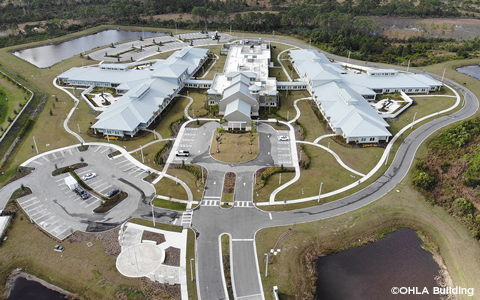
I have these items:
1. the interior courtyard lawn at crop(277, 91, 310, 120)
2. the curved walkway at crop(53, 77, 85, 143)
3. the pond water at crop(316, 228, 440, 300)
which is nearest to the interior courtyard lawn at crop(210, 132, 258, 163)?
the interior courtyard lawn at crop(277, 91, 310, 120)

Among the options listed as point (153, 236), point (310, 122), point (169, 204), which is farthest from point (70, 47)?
point (153, 236)

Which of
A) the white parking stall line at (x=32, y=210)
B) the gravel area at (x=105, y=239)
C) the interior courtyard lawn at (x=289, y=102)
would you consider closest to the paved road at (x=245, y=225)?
the gravel area at (x=105, y=239)

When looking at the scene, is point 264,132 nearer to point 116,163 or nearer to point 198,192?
point 198,192

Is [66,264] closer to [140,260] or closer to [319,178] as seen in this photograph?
[140,260]

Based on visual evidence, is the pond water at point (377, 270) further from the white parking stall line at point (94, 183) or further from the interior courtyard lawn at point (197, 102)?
the interior courtyard lawn at point (197, 102)

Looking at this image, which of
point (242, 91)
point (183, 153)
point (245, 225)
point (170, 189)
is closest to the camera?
point (245, 225)

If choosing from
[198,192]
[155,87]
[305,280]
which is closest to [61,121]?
[155,87]

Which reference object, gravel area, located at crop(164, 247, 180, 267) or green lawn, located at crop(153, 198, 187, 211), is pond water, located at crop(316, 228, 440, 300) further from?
green lawn, located at crop(153, 198, 187, 211)
